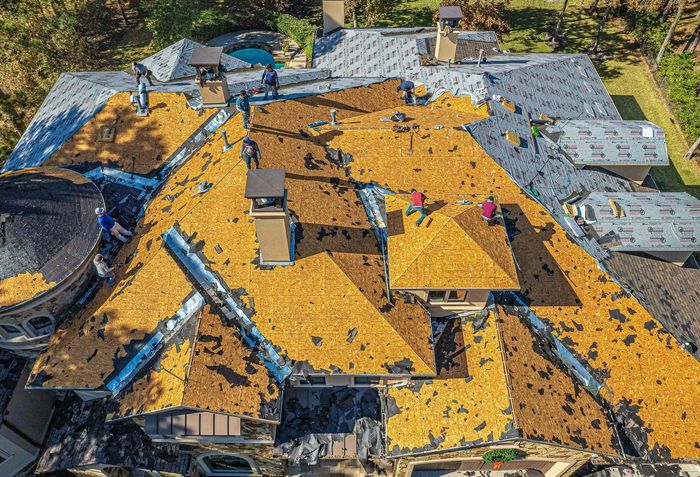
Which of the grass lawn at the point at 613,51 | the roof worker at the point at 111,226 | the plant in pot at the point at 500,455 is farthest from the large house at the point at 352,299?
the grass lawn at the point at 613,51

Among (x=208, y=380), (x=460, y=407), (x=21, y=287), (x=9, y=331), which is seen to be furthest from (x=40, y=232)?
(x=460, y=407)

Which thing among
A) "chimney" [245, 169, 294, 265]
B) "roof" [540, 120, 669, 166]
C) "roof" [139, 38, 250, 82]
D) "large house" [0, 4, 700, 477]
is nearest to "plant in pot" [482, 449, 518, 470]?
"large house" [0, 4, 700, 477]

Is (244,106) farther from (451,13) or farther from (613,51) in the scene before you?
(613,51)

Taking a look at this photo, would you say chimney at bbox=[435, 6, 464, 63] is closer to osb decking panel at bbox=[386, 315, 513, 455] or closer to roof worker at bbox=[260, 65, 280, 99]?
roof worker at bbox=[260, 65, 280, 99]

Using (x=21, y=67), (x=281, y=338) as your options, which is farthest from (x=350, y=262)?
(x=21, y=67)

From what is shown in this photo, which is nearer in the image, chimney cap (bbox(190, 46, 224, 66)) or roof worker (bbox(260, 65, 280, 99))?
chimney cap (bbox(190, 46, 224, 66))

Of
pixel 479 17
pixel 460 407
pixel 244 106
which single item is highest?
pixel 244 106
